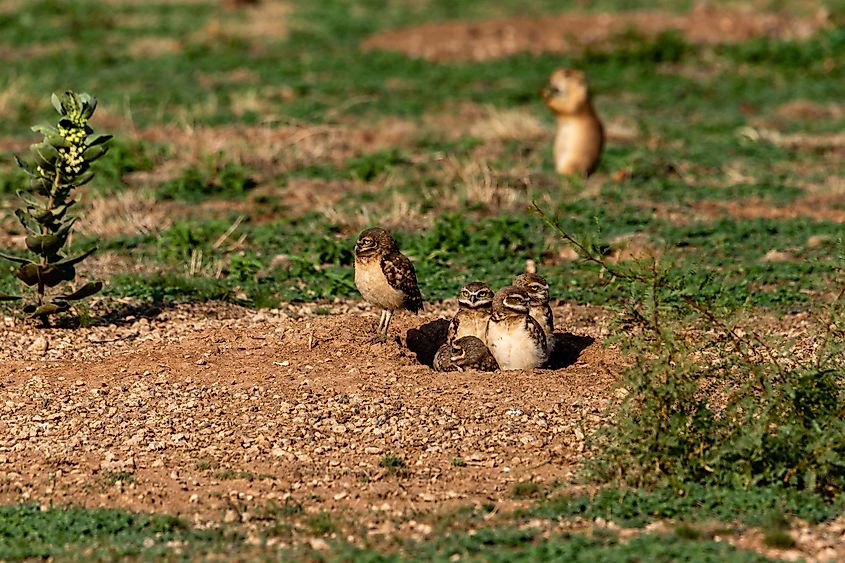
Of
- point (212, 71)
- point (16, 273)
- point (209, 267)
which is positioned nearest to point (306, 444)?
point (16, 273)

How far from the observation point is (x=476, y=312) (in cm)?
864

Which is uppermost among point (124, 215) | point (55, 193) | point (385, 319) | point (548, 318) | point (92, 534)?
point (55, 193)

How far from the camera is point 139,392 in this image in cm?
796

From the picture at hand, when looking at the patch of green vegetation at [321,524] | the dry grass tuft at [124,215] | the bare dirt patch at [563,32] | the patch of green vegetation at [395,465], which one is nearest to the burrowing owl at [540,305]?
the patch of green vegetation at [395,465]

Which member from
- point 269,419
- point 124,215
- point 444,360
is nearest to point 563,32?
point 124,215

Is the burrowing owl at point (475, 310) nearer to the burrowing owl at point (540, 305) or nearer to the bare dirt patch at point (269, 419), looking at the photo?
the burrowing owl at point (540, 305)

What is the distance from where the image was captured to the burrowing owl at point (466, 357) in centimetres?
840

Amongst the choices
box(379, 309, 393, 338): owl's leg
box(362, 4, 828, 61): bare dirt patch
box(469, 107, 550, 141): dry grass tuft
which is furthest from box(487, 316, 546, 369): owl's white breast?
box(362, 4, 828, 61): bare dirt patch

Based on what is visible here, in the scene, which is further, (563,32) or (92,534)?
(563,32)

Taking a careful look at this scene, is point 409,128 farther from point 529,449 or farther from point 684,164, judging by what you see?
point 529,449

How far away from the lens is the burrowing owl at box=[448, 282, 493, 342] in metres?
8.59

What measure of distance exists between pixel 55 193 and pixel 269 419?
7.05ft

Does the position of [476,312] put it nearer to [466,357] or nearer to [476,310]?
[476,310]

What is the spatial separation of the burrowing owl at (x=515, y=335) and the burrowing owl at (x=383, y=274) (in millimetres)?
640
